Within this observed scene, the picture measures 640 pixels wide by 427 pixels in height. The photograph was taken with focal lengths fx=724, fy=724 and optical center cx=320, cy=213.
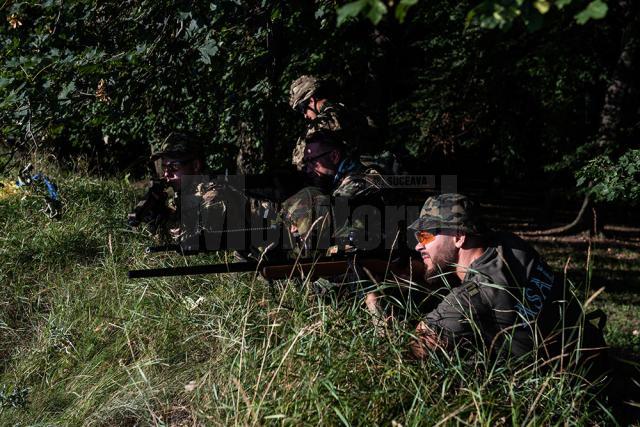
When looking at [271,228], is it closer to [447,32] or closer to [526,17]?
[526,17]

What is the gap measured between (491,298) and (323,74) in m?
3.43

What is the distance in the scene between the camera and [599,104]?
10.5 metres

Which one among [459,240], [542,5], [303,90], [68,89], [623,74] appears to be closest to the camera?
[542,5]

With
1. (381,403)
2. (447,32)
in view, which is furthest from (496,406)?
(447,32)

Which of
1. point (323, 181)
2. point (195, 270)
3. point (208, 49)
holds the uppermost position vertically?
point (208, 49)

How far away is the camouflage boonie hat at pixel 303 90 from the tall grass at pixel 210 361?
52.7 inches

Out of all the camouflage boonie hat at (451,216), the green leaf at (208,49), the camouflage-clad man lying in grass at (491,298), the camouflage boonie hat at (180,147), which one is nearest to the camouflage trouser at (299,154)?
the camouflage boonie hat at (180,147)

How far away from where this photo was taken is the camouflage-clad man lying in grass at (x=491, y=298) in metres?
3.09

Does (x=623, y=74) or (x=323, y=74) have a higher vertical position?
(x=623, y=74)

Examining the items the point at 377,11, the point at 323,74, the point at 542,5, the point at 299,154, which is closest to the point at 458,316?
the point at 542,5

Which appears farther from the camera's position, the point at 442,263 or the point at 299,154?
the point at 299,154

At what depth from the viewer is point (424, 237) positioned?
3.60 m

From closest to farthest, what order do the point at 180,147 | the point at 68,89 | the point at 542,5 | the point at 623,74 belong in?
the point at 542,5
the point at 68,89
the point at 180,147
the point at 623,74

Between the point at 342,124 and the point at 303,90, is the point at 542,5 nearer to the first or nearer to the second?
the point at 342,124
